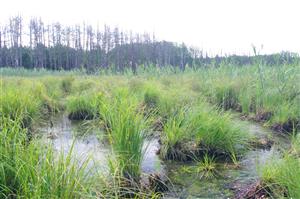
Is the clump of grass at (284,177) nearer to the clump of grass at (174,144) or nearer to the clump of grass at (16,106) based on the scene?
the clump of grass at (174,144)

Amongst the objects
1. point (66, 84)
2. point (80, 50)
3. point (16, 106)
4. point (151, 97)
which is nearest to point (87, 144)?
point (16, 106)

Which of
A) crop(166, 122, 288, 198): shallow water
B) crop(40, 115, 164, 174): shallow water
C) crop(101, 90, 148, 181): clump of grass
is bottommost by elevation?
crop(166, 122, 288, 198): shallow water

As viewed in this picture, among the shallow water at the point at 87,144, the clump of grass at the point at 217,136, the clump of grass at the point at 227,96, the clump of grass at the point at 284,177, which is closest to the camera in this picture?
the clump of grass at the point at 284,177

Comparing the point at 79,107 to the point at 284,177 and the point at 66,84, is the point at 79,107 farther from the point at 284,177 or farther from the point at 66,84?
the point at 284,177

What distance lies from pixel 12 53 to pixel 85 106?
29.4 m

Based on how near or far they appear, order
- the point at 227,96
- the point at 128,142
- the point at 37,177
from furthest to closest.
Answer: the point at 227,96, the point at 128,142, the point at 37,177

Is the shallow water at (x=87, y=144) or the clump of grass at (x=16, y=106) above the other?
the clump of grass at (x=16, y=106)

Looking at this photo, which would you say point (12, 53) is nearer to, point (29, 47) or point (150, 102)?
point (29, 47)

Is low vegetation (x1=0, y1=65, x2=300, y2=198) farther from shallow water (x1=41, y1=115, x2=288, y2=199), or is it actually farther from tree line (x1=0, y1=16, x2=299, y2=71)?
tree line (x1=0, y1=16, x2=299, y2=71)

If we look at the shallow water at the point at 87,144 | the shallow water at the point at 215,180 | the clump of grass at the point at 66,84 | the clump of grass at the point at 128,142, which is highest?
the clump of grass at the point at 66,84

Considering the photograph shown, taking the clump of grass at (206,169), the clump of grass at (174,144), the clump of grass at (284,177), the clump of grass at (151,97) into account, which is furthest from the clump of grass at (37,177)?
the clump of grass at (151,97)

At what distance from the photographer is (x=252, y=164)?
152 inches

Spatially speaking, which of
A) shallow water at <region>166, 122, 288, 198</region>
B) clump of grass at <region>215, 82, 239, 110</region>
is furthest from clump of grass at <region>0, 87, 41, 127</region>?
clump of grass at <region>215, 82, 239, 110</region>

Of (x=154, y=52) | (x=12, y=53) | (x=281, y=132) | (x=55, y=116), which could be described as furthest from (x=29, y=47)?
(x=281, y=132)
